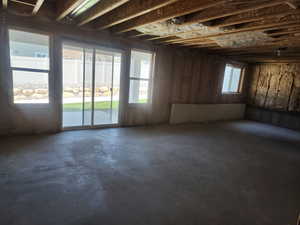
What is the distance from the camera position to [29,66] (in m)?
3.86

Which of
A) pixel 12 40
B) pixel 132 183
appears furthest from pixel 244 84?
pixel 12 40

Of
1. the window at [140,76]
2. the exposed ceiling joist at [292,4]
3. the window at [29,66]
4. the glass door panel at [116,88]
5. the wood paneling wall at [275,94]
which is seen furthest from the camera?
the wood paneling wall at [275,94]

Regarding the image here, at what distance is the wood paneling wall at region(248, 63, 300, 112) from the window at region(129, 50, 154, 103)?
5.14 meters

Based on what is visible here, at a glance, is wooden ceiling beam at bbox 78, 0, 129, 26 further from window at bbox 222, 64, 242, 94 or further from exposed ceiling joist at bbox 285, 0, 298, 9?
window at bbox 222, 64, 242, 94

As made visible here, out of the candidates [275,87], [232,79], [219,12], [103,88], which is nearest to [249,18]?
[219,12]

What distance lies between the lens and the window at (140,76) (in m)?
5.23

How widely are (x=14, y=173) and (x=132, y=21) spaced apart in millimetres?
3293

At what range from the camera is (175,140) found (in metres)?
4.50

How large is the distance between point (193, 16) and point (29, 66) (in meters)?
3.41

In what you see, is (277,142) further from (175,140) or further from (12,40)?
(12,40)

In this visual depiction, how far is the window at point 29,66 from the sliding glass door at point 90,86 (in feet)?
1.39

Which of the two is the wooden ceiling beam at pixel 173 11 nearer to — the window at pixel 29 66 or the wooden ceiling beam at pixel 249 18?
the wooden ceiling beam at pixel 249 18

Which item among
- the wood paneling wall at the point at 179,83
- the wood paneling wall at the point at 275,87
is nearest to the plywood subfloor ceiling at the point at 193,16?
the wood paneling wall at the point at 179,83

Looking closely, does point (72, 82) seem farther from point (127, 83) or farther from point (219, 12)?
point (219, 12)
